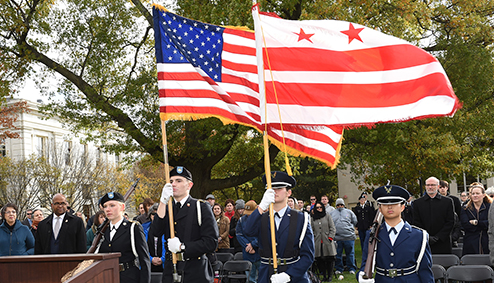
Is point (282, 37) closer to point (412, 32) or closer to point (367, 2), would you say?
point (367, 2)

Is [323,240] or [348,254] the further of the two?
[348,254]

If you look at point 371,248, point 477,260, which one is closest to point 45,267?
point 371,248

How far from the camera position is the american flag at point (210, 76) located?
6.07m

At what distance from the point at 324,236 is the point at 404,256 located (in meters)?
8.31

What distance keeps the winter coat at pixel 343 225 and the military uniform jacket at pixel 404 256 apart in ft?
31.1

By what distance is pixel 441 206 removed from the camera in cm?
977

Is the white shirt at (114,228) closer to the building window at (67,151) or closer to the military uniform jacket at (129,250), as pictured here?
the military uniform jacket at (129,250)

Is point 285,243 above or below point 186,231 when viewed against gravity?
below

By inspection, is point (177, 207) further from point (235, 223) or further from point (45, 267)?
point (235, 223)

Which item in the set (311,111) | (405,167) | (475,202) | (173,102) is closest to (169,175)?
(173,102)

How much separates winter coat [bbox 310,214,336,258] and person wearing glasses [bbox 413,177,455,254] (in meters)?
3.46

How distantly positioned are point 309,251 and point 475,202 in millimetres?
6170

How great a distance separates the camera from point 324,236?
43.6ft

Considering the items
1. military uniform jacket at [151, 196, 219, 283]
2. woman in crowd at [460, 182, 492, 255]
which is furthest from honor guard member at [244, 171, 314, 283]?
woman in crowd at [460, 182, 492, 255]
